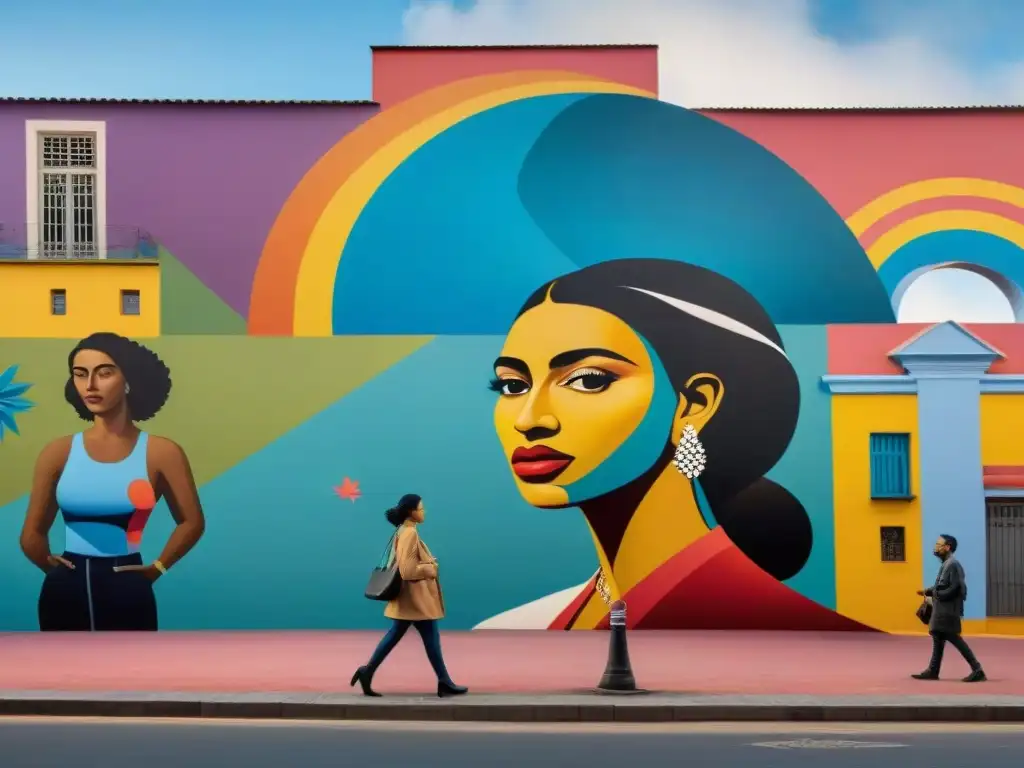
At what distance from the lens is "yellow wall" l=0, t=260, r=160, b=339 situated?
20016 mm

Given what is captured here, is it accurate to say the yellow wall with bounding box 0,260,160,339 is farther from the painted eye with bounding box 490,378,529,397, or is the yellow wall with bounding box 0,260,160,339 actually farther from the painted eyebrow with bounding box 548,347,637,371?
the painted eyebrow with bounding box 548,347,637,371

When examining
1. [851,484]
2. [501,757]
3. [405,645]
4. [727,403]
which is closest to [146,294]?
[405,645]

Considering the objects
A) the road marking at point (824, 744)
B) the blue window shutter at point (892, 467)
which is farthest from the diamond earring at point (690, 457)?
the road marking at point (824, 744)

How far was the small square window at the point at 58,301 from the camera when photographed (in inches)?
790

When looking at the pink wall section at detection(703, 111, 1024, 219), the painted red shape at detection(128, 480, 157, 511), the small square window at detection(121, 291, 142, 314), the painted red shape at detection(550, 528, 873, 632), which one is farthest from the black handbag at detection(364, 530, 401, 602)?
the pink wall section at detection(703, 111, 1024, 219)

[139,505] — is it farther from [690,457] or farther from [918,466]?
[918,466]

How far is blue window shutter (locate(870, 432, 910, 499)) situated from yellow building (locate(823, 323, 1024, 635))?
1cm

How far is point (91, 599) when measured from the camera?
19609mm

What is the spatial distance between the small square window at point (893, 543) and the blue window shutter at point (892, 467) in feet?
1.72

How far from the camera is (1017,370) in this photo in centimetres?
1983

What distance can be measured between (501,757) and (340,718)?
2.60 metres

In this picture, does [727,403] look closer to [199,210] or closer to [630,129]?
[630,129]

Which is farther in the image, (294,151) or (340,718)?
(294,151)

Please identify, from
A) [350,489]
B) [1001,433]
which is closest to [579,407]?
[350,489]
